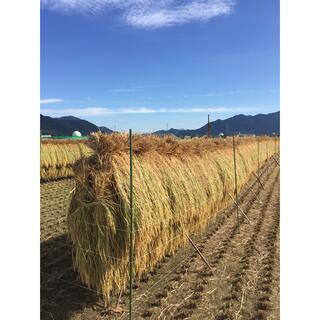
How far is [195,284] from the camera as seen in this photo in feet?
14.9

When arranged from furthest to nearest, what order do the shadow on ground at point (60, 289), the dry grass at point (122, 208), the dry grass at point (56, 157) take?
the dry grass at point (56, 157) < the shadow on ground at point (60, 289) < the dry grass at point (122, 208)

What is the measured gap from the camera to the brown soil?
3.79 metres

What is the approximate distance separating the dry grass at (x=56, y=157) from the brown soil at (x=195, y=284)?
9.14 metres

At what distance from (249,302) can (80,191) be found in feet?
7.45

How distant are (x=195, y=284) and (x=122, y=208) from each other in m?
1.59

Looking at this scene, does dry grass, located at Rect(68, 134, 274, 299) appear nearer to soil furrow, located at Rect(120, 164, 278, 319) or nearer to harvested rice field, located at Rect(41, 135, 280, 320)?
harvested rice field, located at Rect(41, 135, 280, 320)

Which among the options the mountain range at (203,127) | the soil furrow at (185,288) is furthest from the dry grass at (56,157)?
the soil furrow at (185,288)

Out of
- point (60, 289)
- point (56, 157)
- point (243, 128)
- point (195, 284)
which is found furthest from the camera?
point (243, 128)

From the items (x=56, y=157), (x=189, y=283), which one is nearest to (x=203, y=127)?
(x=56, y=157)

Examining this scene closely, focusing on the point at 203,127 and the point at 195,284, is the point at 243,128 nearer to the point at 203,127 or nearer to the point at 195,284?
the point at 203,127

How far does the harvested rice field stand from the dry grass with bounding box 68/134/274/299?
0.17m

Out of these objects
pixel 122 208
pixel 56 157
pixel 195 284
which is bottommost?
pixel 195 284

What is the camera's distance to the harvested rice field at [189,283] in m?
3.79

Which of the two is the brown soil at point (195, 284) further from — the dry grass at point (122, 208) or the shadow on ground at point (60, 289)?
the dry grass at point (122, 208)
